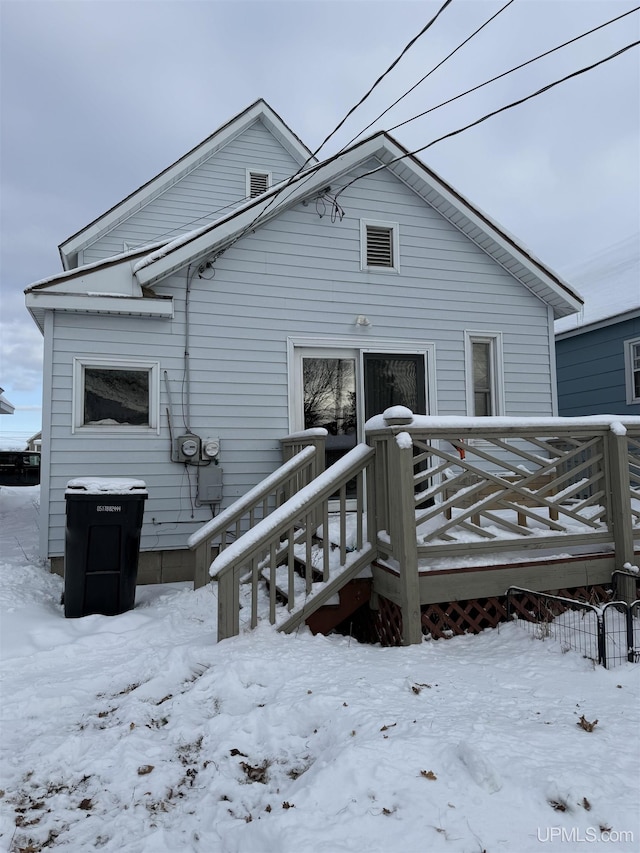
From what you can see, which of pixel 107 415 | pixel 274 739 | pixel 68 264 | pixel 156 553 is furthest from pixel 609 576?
pixel 68 264

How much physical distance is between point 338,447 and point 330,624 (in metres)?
3.00

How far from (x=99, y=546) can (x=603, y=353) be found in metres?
11.2

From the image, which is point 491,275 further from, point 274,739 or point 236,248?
point 274,739

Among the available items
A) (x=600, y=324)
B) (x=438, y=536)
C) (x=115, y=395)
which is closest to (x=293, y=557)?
(x=438, y=536)

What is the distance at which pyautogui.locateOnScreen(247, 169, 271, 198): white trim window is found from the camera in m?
10.4

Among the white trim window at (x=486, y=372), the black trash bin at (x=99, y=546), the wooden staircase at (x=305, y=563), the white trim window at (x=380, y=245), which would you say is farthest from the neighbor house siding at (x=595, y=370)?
the black trash bin at (x=99, y=546)

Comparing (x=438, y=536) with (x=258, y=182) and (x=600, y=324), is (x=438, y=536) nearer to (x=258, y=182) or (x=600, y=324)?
(x=258, y=182)

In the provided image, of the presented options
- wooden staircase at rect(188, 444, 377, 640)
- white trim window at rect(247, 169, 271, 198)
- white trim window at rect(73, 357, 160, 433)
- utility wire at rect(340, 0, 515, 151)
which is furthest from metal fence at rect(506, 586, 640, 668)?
white trim window at rect(247, 169, 271, 198)

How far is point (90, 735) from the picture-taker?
2.99 m

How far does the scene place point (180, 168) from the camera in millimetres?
9812

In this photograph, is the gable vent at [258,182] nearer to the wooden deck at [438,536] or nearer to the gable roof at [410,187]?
Answer: the gable roof at [410,187]

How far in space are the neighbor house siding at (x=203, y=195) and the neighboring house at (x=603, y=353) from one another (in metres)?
7.25

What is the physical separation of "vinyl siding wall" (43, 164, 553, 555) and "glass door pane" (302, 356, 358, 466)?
0.33 metres

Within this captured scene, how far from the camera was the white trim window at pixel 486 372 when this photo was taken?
310 inches
